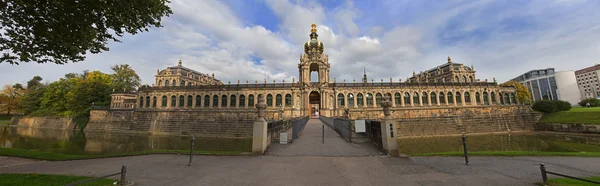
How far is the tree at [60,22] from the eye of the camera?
340 inches

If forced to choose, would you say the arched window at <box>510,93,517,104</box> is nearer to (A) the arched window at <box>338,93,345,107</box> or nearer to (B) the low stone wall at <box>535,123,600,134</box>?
(B) the low stone wall at <box>535,123,600,134</box>

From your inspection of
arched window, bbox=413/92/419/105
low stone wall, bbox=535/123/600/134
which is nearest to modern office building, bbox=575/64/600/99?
low stone wall, bbox=535/123/600/134

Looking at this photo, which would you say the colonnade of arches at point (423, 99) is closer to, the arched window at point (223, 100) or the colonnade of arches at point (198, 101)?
the colonnade of arches at point (198, 101)

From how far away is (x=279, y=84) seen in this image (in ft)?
135

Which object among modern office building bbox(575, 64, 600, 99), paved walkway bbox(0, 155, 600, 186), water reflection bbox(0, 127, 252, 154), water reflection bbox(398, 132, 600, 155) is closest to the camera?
paved walkway bbox(0, 155, 600, 186)

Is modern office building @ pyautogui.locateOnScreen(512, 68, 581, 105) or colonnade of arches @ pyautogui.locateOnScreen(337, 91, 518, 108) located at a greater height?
modern office building @ pyautogui.locateOnScreen(512, 68, 581, 105)

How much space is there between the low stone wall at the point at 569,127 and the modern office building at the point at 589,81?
8769 cm

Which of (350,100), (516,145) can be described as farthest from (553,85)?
(516,145)

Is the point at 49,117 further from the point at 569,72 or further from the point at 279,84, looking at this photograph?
the point at 569,72

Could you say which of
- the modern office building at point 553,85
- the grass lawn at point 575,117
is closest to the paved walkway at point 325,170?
the grass lawn at point 575,117

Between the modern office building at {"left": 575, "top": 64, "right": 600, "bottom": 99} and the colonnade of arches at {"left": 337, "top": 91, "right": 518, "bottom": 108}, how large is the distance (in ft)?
256

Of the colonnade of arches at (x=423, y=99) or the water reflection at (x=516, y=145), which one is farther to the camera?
the colonnade of arches at (x=423, y=99)

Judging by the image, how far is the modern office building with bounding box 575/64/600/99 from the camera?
79562 mm

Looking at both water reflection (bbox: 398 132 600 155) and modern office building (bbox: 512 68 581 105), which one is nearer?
water reflection (bbox: 398 132 600 155)
